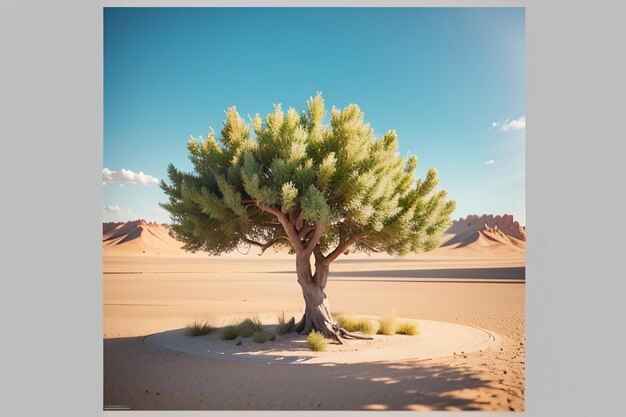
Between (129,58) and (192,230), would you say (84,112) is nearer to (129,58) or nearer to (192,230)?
(129,58)

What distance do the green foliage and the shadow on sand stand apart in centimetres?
229

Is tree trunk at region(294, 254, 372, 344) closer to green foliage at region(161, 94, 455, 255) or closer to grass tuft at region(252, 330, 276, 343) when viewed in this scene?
grass tuft at region(252, 330, 276, 343)

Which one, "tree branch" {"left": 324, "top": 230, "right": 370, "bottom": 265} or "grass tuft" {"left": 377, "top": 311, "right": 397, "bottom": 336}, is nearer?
"tree branch" {"left": 324, "top": 230, "right": 370, "bottom": 265}

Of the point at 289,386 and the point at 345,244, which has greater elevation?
the point at 345,244

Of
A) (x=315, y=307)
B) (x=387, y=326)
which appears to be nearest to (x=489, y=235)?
(x=387, y=326)

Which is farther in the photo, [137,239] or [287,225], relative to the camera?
[137,239]

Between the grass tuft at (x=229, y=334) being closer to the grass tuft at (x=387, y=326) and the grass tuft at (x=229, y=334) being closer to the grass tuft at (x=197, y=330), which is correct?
the grass tuft at (x=197, y=330)

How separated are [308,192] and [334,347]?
104 inches

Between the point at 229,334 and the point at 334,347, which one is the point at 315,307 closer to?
the point at 334,347

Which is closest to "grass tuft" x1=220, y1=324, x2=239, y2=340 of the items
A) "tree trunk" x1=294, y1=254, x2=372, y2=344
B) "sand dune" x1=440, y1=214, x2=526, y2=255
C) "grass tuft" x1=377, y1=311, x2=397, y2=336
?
"tree trunk" x1=294, y1=254, x2=372, y2=344

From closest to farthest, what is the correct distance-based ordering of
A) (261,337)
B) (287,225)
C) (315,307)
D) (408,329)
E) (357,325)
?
(287,225), (261,337), (315,307), (408,329), (357,325)

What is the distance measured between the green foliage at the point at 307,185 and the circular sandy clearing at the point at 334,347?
1698 mm

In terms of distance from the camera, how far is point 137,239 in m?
71.7

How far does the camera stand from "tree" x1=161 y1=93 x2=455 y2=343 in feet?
24.3
